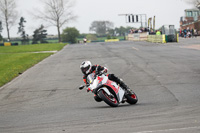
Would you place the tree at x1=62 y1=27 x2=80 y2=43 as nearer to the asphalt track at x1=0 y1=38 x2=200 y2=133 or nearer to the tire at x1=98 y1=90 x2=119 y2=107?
the asphalt track at x1=0 y1=38 x2=200 y2=133

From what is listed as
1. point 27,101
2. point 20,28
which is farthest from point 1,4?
point 27,101

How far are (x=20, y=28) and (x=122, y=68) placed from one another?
12119 cm

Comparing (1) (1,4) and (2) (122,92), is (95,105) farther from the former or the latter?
(1) (1,4)

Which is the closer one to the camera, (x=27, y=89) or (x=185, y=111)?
(x=185, y=111)

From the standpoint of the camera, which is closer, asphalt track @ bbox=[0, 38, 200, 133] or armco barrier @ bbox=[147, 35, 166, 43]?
asphalt track @ bbox=[0, 38, 200, 133]

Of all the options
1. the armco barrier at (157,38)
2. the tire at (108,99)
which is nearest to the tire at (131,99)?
the tire at (108,99)

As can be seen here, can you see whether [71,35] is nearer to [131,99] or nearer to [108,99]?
[131,99]

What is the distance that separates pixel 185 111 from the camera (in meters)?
8.23

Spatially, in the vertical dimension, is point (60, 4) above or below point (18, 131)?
above

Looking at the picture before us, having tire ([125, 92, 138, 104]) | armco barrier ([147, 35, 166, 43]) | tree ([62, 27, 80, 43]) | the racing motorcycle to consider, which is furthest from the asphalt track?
tree ([62, 27, 80, 43])

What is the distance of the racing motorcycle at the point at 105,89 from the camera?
958 centimetres

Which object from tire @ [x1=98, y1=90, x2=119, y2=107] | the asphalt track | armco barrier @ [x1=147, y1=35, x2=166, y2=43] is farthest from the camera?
armco barrier @ [x1=147, y1=35, x2=166, y2=43]

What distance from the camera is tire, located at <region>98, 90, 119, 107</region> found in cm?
950

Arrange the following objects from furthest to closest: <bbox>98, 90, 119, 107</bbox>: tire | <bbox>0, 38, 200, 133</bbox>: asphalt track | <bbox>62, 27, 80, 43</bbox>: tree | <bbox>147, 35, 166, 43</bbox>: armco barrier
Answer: <bbox>62, 27, 80, 43</bbox>: tree
<bbox>147, 35, 166, 43</bbox>: armco barrier
<bbox>98, 90, 119, 107</bbox>: tire
<bbox>0, 38, 200, 133</bbox>: asphalt track
